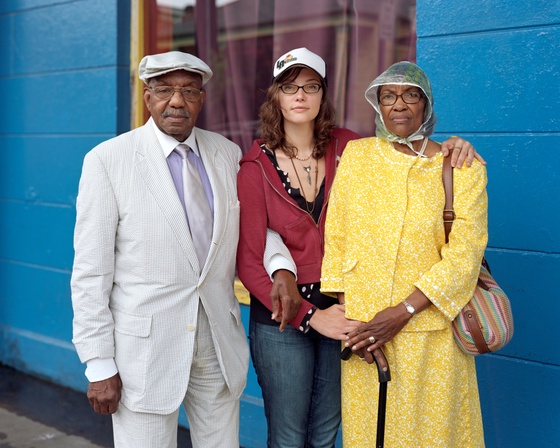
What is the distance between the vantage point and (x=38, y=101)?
513cm

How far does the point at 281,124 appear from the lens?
2793mm

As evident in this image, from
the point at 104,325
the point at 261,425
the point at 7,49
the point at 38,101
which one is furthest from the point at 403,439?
the point at 7,49

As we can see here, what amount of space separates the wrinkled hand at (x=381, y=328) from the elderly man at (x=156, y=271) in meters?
0.51

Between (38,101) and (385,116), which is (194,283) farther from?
(38,101)

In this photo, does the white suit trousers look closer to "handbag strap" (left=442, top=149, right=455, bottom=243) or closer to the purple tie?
the purple tie

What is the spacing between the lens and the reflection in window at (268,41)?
12.2 feet

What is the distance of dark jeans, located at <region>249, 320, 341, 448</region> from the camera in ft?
8.85

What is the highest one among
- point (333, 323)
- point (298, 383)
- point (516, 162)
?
point (516, 162)

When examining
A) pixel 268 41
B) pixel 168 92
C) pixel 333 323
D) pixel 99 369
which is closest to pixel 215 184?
pixel 168 92

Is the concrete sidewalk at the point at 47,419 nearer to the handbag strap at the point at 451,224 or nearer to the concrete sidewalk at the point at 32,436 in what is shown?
the concrete sidewalk at the point at 32,436

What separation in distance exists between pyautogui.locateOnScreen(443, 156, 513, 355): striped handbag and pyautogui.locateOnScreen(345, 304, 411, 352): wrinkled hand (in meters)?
0.19

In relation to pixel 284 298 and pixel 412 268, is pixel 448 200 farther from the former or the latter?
pixel 284 298

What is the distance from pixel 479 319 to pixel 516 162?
0.96 m

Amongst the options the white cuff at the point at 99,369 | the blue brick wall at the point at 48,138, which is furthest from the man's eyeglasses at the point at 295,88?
the blue brick wall at the point at 48,138
